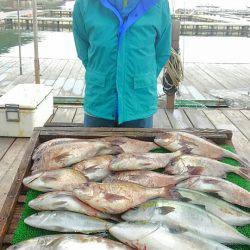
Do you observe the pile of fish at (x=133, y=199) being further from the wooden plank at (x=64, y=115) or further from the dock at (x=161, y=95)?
the wooden plank at (x=64, y=115)

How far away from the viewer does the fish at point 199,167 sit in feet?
7.34

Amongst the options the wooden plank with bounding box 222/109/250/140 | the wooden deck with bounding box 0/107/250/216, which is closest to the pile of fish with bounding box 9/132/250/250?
the wooden deck with bounding box 0/107/250/216

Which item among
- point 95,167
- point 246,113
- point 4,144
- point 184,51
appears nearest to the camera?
point 95,167

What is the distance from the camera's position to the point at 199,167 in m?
2.26

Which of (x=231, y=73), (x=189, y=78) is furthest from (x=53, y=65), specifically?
(x=231, y=73)

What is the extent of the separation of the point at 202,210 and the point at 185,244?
27 cm

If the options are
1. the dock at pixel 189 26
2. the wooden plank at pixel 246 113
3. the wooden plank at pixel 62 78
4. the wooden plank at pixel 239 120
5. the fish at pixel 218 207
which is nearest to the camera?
the fish at pixel 218 207

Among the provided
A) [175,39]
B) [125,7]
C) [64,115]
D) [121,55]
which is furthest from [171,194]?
[175,39]

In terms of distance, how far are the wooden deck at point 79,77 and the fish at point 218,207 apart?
194 inches

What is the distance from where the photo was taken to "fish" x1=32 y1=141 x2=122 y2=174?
2268 mm

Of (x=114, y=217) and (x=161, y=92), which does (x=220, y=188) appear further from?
(x=161, y=92)

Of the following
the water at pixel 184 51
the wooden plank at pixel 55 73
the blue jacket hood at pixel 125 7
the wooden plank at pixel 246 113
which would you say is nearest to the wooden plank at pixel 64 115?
the wooden plank at pixel 55 73

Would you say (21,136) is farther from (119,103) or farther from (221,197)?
(221,197)

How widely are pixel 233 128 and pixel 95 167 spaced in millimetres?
3530
